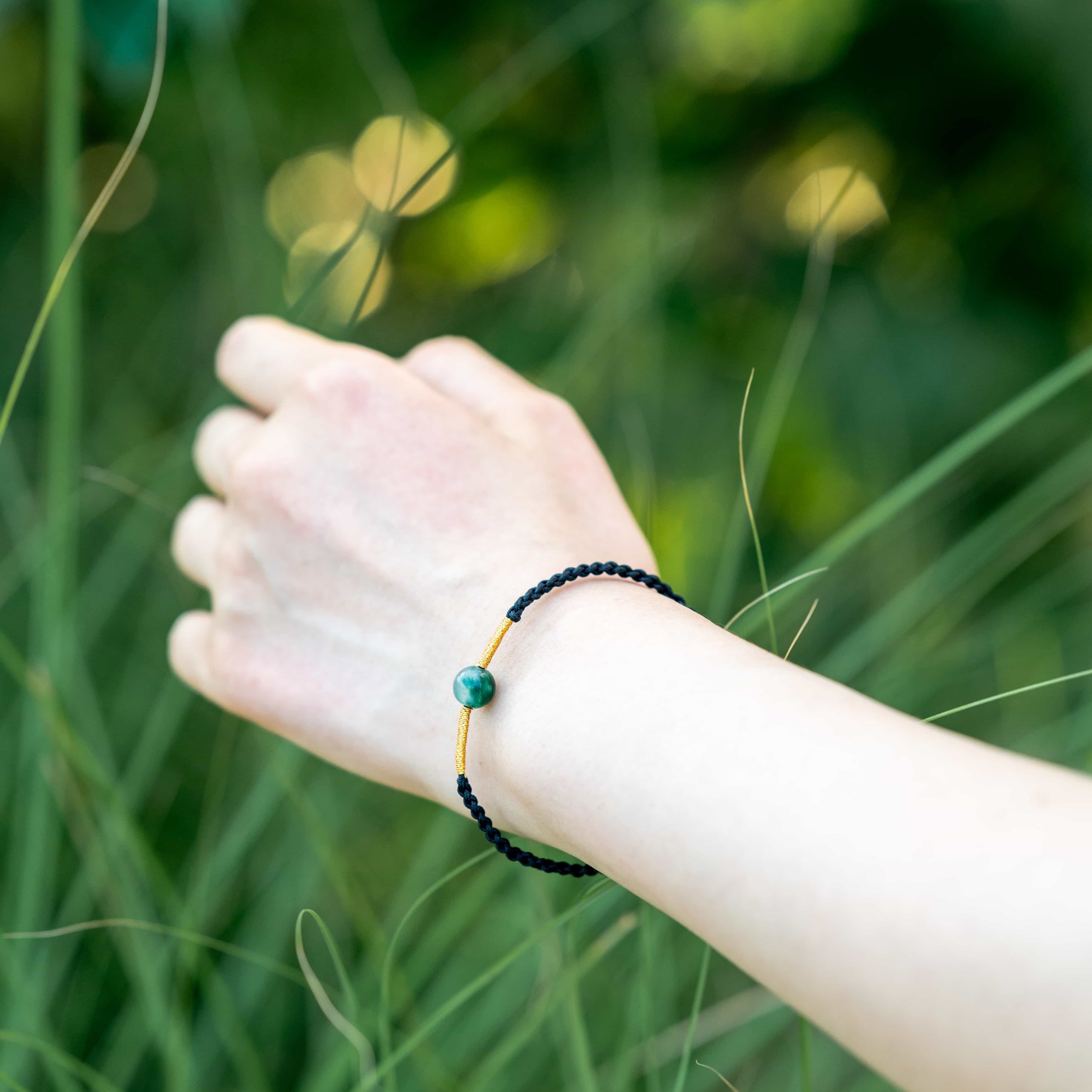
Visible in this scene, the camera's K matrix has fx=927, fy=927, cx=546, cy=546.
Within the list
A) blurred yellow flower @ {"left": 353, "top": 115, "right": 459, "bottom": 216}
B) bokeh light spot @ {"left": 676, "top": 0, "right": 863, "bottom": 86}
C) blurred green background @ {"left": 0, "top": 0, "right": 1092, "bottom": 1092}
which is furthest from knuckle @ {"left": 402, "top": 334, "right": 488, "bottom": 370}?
bokeh light spot @ {"left": 676, "top": 0, "right": 863, "bottom": 86}

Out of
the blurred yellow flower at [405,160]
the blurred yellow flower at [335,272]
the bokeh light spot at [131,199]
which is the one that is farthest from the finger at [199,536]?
the bokeh light spot at [131,199]

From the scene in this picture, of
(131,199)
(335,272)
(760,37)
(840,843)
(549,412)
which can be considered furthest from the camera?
(131,199)

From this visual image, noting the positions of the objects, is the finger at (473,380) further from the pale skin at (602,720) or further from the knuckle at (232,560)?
the knuckle at (232,560)

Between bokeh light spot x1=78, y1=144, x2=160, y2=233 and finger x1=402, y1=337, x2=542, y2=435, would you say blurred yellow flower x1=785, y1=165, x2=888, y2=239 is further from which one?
bokeh light spot x1=78, y1=144, x2=160, y2=233

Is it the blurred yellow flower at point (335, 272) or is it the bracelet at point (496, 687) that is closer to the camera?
the bracelet at point (496, 687)

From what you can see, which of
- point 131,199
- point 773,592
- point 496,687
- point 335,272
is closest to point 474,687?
point 496,687

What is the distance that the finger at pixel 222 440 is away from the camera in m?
0.42

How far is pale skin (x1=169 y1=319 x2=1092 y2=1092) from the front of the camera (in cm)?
19

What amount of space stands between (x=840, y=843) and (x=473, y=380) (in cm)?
27

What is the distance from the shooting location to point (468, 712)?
299 millimetres

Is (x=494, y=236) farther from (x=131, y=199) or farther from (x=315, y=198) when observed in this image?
(x=131, y=199)

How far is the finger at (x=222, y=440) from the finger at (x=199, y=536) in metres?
0.01

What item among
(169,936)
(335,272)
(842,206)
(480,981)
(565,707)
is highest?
(842,206)

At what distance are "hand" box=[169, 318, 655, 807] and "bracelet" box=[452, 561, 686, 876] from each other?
0.02m
